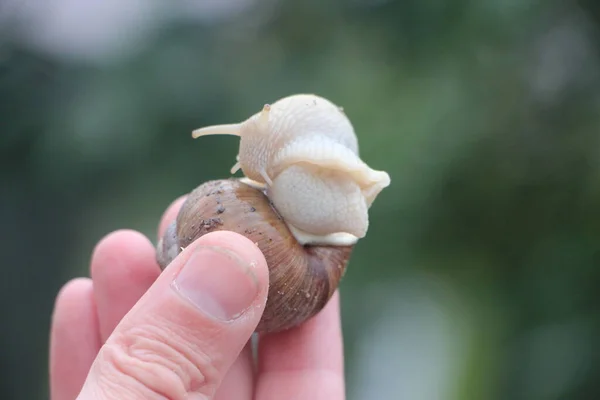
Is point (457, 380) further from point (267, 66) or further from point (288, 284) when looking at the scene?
point (267, 66)

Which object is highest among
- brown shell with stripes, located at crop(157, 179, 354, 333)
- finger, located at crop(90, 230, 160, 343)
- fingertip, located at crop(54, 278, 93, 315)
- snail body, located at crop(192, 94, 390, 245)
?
snail body, located at crop(192, 94, 390, 245)

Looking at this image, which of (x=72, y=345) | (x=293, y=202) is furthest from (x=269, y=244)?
(x=72, y=345)

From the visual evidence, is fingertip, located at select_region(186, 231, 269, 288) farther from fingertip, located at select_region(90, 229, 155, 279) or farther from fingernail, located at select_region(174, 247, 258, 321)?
fingertip, located at select_region(90, 229, 155, 279)

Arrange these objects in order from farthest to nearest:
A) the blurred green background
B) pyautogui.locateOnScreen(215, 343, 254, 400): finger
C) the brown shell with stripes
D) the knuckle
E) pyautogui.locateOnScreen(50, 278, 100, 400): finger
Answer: the blurred green background < pyautogui.locateOnScreen(50, 278, 100, 400): finger < pyautogui.locateOnScreen(215, 343, 254, 400): finger < the brown shell with stripes < the knuckle

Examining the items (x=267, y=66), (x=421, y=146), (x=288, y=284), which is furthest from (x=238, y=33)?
(x=288, y=284)

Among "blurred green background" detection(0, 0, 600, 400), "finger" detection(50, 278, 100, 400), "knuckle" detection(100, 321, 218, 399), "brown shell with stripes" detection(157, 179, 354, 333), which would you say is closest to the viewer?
"knuckle" detection(100, 321, 218, 399)

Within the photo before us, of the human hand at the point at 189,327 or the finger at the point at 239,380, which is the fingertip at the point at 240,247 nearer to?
the human hand at the point at 189,327

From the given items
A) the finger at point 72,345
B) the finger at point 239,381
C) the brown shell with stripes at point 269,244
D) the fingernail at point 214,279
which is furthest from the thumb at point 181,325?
the finger at point 72,345

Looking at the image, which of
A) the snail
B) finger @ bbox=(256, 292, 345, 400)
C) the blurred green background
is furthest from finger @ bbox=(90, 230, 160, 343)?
the blurred green background

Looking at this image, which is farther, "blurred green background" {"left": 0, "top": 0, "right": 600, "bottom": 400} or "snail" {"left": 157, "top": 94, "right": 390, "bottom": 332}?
"blurred green background" {"left": 0, "top": 0, "right": 600, "bottom": 400}
